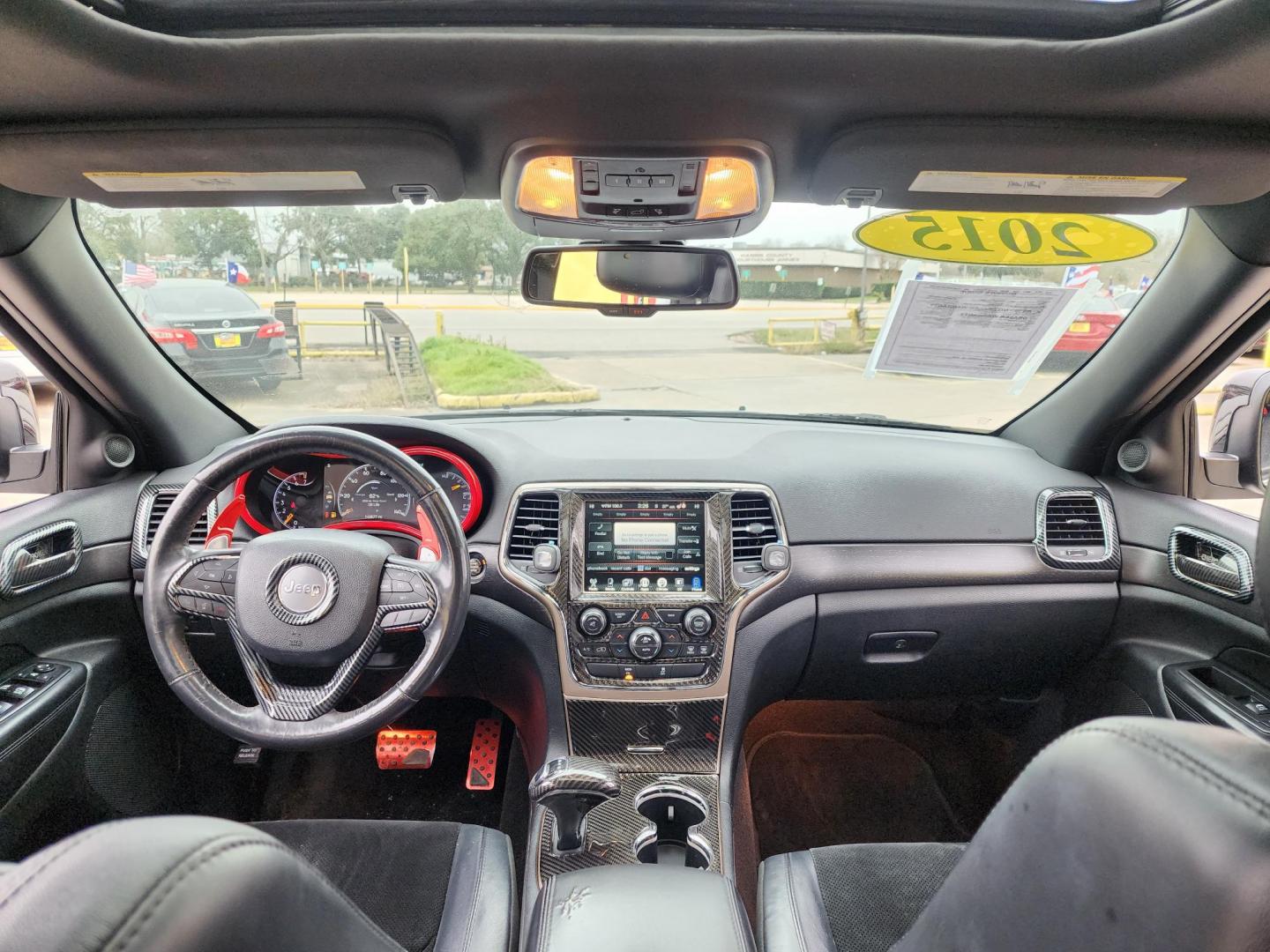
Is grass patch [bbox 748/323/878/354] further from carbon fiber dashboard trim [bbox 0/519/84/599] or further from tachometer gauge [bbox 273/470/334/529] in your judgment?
carbon fiber dashboard trim [bbox 0/519/84/599]

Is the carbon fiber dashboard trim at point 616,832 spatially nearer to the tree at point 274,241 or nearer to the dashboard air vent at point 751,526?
the dashboard air vent at point 751,526

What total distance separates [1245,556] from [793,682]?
1.37 m

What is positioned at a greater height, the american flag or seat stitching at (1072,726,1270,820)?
the american flag

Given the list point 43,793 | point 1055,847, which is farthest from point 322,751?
point 1055,847

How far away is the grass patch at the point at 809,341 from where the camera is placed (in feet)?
8.54

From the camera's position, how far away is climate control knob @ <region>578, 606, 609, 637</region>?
2.28 m

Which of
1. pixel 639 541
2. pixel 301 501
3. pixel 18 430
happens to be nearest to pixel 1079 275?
pixel 639 541

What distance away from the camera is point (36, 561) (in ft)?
6.73

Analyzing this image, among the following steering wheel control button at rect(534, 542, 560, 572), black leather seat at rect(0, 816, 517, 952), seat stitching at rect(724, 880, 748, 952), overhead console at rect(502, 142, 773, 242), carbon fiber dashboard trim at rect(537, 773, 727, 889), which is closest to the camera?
black leather seat at rect(0, 816, 517, 952)

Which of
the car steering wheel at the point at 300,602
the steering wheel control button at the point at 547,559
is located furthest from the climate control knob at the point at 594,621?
the car steering wheel at the point at 300,602

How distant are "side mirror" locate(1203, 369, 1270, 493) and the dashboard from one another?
239 centimetres

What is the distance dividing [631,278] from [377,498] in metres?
1.00

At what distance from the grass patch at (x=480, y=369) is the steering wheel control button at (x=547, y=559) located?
0.72 metres

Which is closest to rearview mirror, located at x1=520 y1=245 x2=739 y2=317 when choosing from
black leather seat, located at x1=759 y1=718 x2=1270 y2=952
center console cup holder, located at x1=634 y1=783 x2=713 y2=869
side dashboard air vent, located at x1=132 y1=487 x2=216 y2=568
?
side dashboard air vent, located at x1=132 y1=487 x2=216 y2=568
